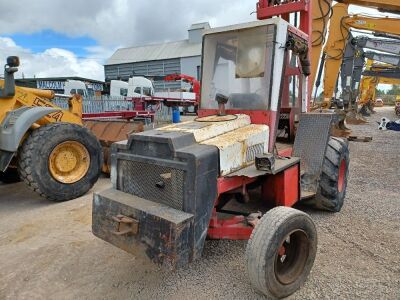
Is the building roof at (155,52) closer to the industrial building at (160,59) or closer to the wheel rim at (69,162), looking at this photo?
the industrial building at (160,59)

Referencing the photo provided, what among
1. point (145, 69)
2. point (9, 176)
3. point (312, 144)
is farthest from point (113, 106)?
point (145, 69)

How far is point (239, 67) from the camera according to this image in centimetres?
354

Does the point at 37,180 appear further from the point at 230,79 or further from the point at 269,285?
the point at 269,285

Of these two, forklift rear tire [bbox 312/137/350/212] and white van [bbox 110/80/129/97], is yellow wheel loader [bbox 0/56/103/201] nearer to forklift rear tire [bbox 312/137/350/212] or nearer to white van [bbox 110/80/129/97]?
forklift rear tire [bbox 312/137/350/212]

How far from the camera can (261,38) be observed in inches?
132

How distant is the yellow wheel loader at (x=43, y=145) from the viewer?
16.1 feet

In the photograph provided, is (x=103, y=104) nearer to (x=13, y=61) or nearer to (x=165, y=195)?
(x=13, y=61)

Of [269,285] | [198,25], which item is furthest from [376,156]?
[198,25]

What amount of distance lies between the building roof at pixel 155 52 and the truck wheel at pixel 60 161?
32.3 metres

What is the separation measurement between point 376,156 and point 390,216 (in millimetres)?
4865

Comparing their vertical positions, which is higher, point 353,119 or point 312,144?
point 312,144

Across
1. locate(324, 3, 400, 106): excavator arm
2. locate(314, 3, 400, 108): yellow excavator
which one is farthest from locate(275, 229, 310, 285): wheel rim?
locate(324, 3, 400, 106): excavator arm

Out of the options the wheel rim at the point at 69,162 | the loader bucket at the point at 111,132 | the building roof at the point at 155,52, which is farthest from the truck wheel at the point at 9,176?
the building roof at the point at 155,52

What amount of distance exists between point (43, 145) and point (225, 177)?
323cm
